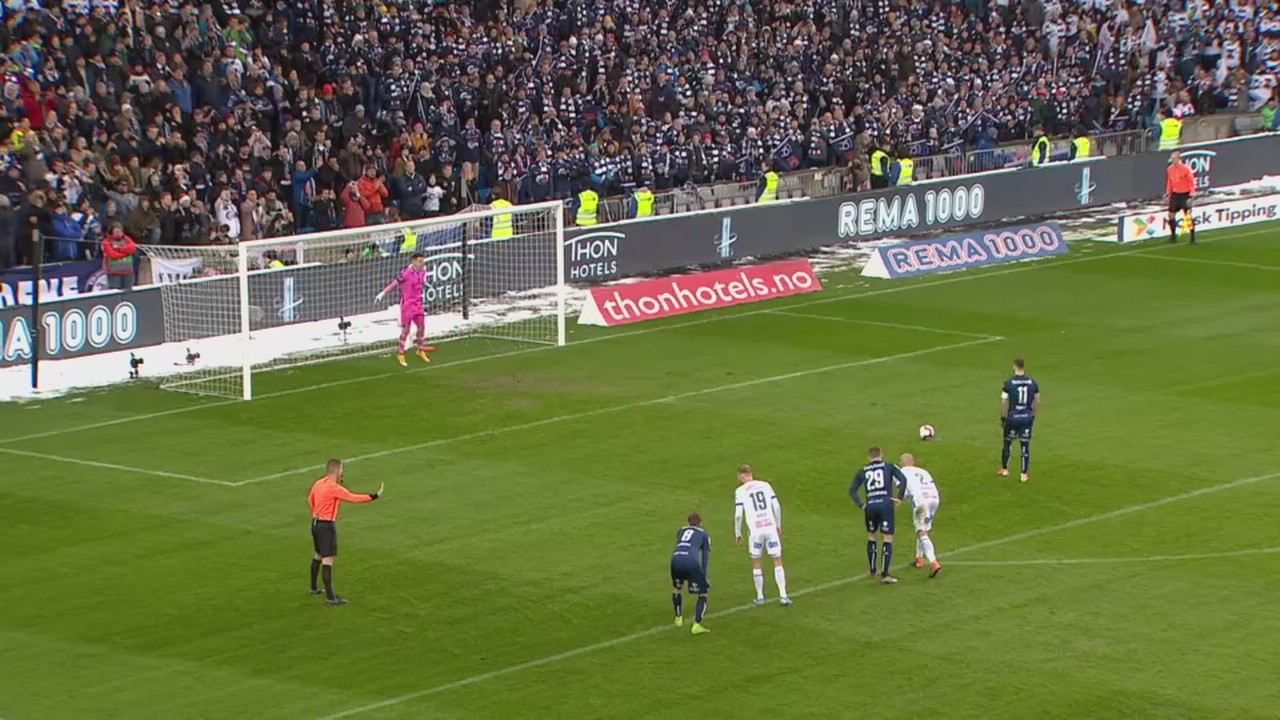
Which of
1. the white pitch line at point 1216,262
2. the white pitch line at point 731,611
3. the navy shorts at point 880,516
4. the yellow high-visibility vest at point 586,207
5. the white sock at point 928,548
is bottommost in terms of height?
the white pitch line at point 731,611

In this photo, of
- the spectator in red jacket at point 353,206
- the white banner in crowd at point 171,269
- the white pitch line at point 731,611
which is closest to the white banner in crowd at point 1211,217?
the spectator in red jacket at point 353,206

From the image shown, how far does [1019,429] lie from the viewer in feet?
91.3

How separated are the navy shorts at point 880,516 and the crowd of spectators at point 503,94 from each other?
63.7 feet

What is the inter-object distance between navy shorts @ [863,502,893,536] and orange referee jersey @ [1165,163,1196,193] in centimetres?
2674

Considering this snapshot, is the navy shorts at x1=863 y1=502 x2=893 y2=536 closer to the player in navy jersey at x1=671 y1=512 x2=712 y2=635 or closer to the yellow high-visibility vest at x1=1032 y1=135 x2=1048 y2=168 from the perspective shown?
the player in navy jersey at x1=671 y1=512 x2=712 y2=635

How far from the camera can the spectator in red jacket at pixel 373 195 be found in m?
43.3

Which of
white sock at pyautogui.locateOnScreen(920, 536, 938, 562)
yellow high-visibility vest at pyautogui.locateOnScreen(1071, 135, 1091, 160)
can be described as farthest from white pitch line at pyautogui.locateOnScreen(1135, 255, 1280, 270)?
white sock at pyautogui.locateOnScreen(920, 536, 938, 562)

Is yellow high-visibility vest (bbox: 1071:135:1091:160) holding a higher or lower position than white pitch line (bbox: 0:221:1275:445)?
higher

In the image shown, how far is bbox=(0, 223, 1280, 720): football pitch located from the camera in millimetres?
20500

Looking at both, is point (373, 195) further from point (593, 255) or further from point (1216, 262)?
point (1216, 262)

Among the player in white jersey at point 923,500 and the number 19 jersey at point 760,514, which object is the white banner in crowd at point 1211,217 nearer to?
→ the player in white jersey at point 923,500

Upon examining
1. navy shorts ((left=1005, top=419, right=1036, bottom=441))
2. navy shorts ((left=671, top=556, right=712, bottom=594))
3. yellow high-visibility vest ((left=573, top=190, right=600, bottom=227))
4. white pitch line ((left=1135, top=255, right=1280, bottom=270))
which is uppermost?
yellow high-visibility vest ((left=573, top=190, right=600, bottom=227))

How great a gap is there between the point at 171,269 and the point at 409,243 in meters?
4.98

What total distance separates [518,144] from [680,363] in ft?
40.1
